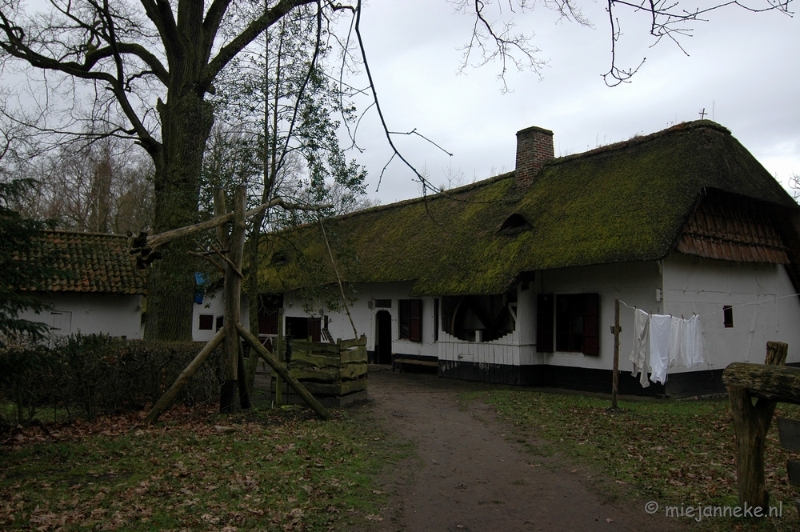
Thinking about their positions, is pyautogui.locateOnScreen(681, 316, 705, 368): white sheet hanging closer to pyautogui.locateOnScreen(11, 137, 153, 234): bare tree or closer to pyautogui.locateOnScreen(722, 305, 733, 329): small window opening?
pyautogui.locateOnScreen(722, 305, 733, 329): small window opening

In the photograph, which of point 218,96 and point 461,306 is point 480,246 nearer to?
point 461,306

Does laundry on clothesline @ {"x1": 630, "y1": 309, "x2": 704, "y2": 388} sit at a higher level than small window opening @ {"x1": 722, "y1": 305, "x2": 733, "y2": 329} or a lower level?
lower

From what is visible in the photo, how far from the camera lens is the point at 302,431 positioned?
9109 mm

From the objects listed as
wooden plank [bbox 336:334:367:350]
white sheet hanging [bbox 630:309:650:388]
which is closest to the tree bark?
wooden plank [bbox 336:334:367:350]

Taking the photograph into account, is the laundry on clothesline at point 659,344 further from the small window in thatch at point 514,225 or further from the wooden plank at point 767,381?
the wooden plank at point 767,381

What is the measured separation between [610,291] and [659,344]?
8.26 ft

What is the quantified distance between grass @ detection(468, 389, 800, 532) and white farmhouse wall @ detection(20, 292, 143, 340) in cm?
1144

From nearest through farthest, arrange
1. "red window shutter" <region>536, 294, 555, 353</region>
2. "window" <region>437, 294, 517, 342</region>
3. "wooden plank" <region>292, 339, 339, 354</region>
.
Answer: "wooden plank" <region>292, 339, 339, 354</region> < "red window shutter" <region>536, 294, 555, 353</region> < "window" <region>437, 294, 517, 342</region>

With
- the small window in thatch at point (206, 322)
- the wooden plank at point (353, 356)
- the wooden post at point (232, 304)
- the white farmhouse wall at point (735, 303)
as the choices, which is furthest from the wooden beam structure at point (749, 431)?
the small window in thatch at point (206, 322)

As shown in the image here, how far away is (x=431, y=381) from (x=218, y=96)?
31.7ft

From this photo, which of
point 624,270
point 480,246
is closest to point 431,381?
point 480,246

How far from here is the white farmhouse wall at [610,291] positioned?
13.8 metres

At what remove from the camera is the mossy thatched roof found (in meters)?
13.3

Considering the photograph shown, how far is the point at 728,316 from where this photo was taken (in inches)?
600
